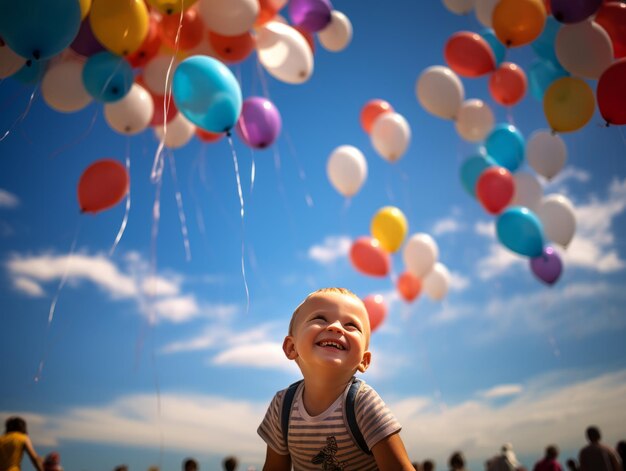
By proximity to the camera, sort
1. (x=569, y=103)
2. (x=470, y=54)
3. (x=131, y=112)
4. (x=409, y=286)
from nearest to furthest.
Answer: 1. (x=131, y=112)
2. (x=569, y=103)
3. (x=470, y=54)
4. (x=409, y=286)

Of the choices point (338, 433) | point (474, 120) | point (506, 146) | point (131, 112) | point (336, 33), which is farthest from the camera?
point (474, 120)

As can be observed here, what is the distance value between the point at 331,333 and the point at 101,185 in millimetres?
3393

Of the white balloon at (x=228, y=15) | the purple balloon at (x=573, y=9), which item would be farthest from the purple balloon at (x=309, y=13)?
the purple balloon at (x=573, y=9)

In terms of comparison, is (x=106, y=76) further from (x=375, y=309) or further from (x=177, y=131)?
(x=375, y=309)

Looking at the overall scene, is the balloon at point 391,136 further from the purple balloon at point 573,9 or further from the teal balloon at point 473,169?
the purple balloon at point 573,9

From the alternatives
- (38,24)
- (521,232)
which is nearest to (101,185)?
(38,24)

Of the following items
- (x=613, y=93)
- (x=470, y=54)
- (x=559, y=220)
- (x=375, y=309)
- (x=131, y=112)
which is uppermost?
(x=470, y=54)

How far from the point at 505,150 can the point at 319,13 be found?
2529 mm

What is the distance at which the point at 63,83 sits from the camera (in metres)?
3.70

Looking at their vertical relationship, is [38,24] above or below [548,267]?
above

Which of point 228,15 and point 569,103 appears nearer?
point 228,15

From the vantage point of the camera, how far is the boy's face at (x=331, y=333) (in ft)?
4.22

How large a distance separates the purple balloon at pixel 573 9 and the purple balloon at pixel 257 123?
2641 mm

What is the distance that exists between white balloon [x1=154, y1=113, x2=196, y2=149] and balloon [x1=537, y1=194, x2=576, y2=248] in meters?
4.08
